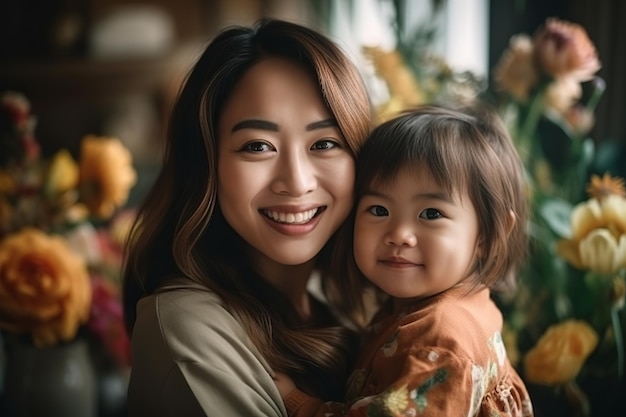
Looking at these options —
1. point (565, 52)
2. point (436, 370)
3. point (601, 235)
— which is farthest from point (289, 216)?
point (565, 52)

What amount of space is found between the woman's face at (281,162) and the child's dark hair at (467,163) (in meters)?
0.05

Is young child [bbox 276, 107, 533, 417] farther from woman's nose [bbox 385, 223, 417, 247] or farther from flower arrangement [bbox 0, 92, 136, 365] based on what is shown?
flower arrangement [bbox 0, 92, 136, 365]

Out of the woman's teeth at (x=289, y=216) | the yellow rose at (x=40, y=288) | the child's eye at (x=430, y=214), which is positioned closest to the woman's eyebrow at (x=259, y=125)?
the woman's teeth at (x=289, y=216)

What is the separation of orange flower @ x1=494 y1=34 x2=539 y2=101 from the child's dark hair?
24cm

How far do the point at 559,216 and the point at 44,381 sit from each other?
867 millimetres

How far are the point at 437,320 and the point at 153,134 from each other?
300 centimetres

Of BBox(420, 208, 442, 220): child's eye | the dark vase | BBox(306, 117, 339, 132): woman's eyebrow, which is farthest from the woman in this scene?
the dark vase

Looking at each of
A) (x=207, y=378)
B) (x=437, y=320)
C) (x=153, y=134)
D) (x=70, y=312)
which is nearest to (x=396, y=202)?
(x=437, y=320)

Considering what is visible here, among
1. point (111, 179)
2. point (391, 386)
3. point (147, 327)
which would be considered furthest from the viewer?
point (111, 179)

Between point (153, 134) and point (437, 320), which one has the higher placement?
point (437, 320)

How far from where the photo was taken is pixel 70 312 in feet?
3.91

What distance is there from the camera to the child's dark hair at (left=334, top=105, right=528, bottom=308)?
934 mm

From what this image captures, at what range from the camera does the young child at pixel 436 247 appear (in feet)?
2.86

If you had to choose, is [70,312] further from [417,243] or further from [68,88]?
[68,88]
